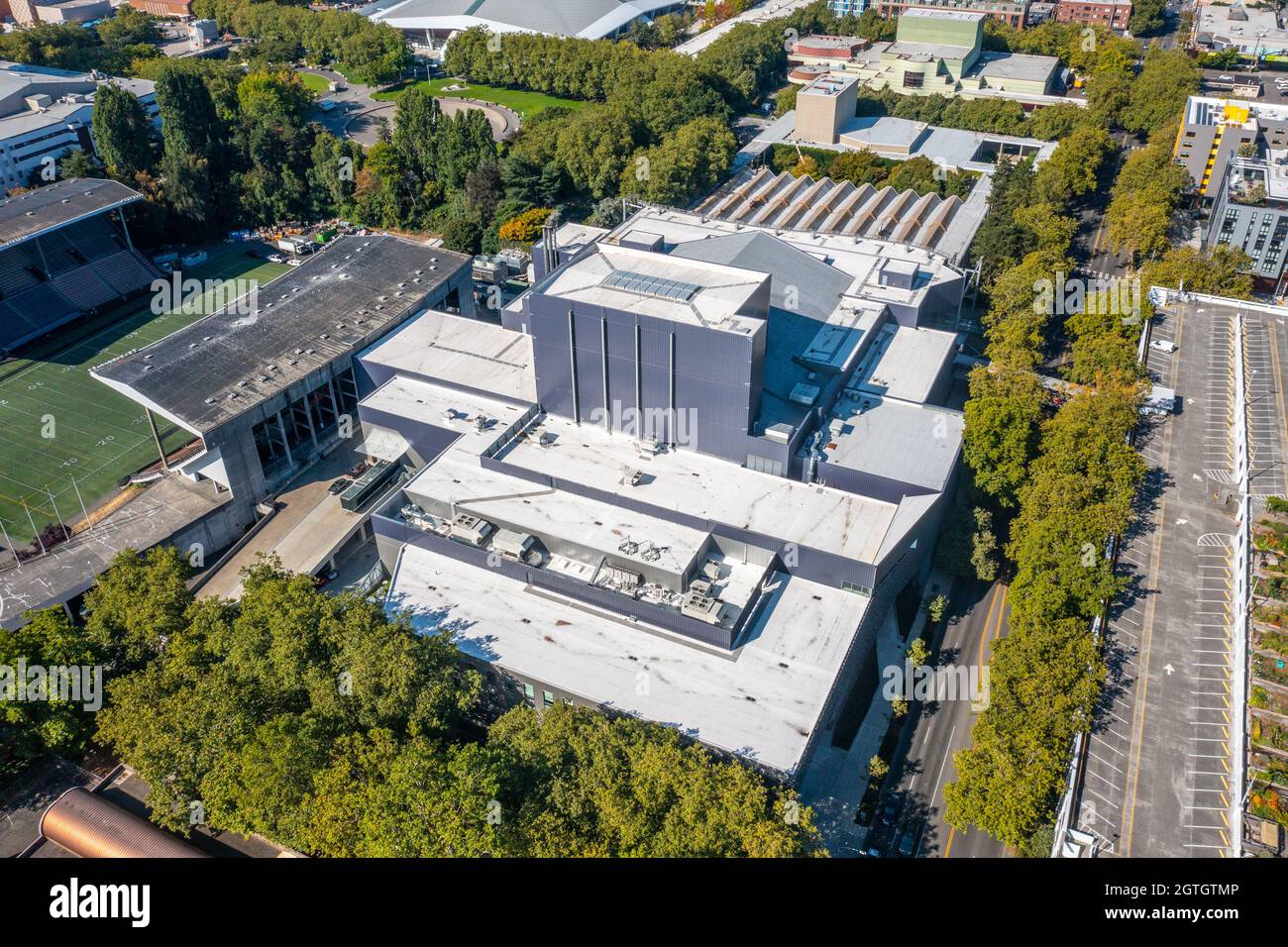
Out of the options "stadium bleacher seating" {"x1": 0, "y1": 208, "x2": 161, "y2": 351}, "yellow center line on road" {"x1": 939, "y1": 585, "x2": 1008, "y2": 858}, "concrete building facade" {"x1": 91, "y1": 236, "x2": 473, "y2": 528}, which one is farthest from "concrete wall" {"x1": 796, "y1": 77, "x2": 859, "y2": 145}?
"stadium bleacher seating" {"x1": 0, "y1": 208, "x2": 161, "y2": 351}

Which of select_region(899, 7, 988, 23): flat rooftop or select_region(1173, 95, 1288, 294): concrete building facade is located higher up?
select_region(899, 7, 988, 23): flat rooftop

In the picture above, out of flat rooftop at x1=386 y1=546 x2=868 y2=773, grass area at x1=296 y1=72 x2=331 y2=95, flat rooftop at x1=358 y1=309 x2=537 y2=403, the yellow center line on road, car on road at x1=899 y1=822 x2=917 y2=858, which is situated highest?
grass area at x1=296 y1=72 x2=331 y2=95

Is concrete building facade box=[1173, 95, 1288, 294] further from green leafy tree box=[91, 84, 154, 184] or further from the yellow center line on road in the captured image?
green leafy tree box=[91, 84, 154, 184]

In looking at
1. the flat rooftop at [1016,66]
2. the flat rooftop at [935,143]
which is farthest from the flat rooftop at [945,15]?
the flat rooftop at [935,143]

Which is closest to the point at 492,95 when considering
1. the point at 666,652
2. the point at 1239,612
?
the point at 666,652

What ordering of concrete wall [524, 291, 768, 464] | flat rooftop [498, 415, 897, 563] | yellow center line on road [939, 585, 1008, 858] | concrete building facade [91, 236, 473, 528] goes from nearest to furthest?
flat rooftop [498, 415, 897, 563]
yellow center line on road [939, 585, 1008, 858]
concrete wall [524, 291, 768, 464]
concrete building facade [91, 236, 473, 528]

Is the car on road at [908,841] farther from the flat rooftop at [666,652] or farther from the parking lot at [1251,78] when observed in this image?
the parking lot at [1251,78]

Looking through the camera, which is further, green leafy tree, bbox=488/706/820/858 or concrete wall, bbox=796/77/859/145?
concrete wall, bbox=796/77/859/145
